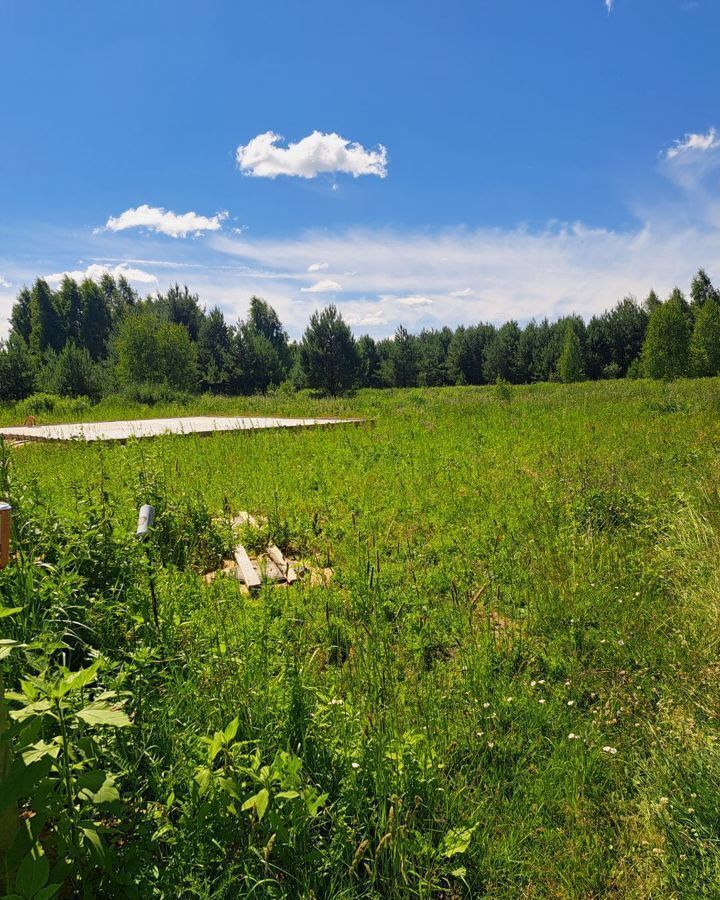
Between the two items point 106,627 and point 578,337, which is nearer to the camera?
point 106,627

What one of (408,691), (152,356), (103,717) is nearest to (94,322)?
(152,356)

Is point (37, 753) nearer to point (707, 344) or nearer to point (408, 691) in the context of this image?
point (408, 691)

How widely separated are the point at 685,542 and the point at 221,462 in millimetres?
6405

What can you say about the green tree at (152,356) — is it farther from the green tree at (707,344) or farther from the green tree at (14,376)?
the green tree at (707,344)

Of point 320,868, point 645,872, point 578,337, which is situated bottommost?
point 645,872

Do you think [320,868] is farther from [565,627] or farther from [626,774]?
[565,627]

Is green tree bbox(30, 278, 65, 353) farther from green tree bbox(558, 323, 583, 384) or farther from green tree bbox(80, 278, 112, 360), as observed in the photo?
green tree bbox(558, 323, 583, 384)

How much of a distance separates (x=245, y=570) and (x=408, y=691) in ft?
7.20

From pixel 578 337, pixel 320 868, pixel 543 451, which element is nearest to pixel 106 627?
pixel 320 868

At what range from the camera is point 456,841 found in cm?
188

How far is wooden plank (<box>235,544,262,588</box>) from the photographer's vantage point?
4.35 meters

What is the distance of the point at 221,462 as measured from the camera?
8383 millimetres

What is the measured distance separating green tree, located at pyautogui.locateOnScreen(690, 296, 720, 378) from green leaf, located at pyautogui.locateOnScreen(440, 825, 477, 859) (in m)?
48.5

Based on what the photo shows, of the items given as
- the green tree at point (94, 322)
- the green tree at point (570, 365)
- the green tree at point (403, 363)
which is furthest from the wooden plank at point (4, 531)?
the green tree at point (94, 322)
